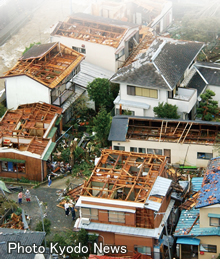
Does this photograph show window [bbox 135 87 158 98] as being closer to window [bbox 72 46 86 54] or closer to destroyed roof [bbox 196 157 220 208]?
window [bbox 72 46 86 54]

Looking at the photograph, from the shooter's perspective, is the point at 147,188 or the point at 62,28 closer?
the point at 147,188

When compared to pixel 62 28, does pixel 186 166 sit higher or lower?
lower

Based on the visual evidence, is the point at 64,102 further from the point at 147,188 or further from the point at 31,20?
the point at 31,20

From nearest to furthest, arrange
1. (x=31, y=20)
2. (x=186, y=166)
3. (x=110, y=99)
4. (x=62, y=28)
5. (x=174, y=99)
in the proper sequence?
(x=186, y=166), (x=174, y=99), (x=110, y=99), (x=62, y=28), (x=31, y=20)

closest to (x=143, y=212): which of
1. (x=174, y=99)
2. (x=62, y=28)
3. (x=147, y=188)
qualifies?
(x=147, y=188)

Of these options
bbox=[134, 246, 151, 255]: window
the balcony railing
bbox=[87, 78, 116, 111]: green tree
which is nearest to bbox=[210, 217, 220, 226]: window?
bbox=[134, 246, 151, 255]: window

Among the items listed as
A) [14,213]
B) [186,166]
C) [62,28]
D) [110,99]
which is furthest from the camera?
[62,28]
